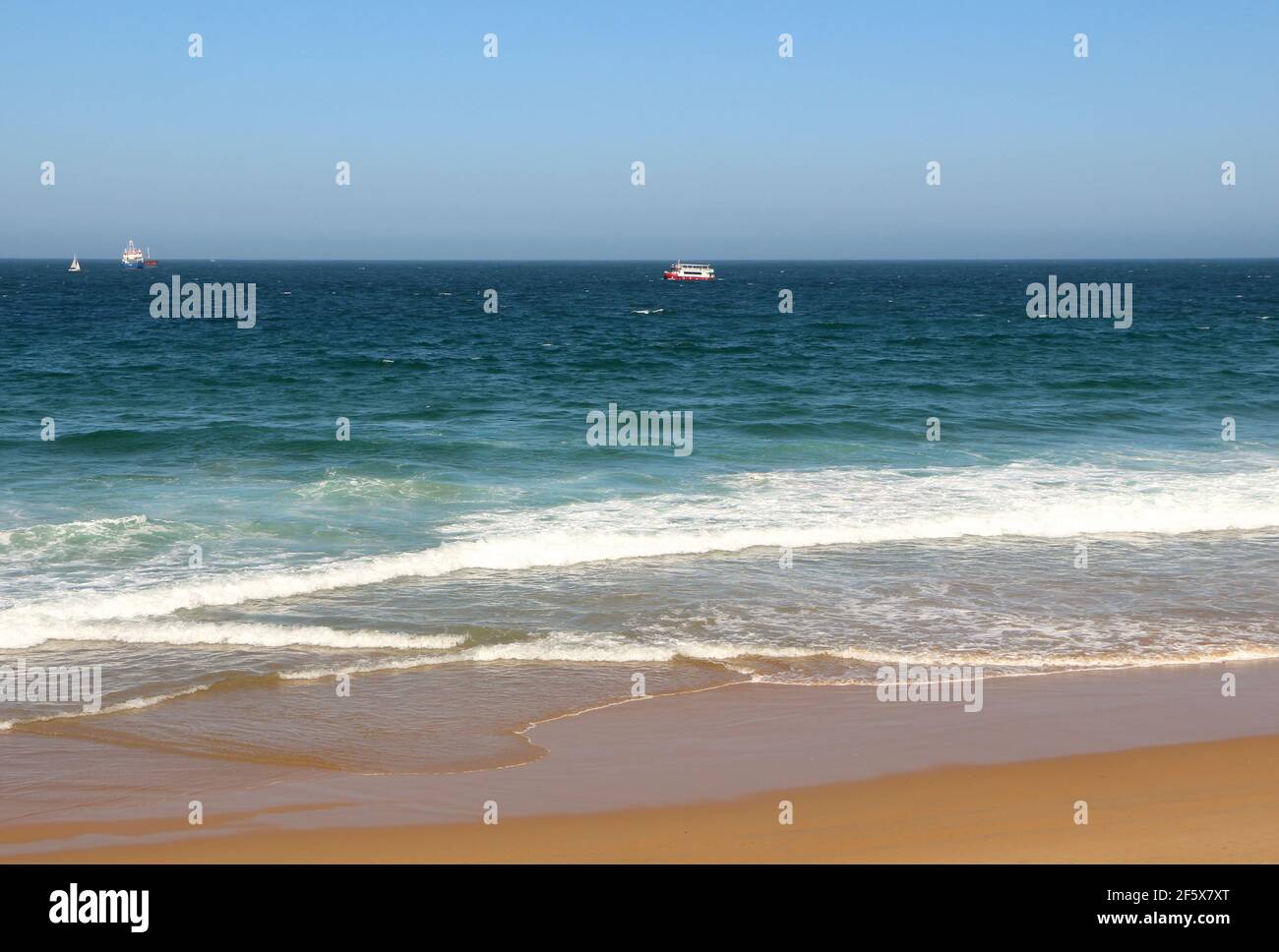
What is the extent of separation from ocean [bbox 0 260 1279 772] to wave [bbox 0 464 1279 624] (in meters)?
0.07

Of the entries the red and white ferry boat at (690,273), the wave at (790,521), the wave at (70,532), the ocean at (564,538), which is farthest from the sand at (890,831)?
the red and white ferry boat at (690,273)

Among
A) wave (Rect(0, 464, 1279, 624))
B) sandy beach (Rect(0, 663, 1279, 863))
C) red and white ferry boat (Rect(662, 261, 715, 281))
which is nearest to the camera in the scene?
sandy beach (Rect(0, 663, 1279, 863))

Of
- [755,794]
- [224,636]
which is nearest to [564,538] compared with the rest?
[224,636]

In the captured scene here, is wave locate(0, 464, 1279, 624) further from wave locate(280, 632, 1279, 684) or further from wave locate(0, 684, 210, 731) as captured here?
wave locate(280, 632, 1279, 684)

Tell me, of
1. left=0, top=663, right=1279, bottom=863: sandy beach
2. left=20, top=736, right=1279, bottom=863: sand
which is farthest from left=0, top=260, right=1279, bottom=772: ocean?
left=20, top=736, right=1279, bottom=863: sand

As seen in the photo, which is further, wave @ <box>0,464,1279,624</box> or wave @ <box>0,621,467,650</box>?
wave @ <box>0,464,1279,624</box>

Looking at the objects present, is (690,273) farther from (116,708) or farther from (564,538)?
(116,708)

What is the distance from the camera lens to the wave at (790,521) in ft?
41.7

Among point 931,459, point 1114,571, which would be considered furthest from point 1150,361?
point 1114,571

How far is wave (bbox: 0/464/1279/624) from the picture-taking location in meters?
12.7

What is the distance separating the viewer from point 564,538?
15.1 m

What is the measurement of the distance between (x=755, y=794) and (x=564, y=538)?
7.78 meters

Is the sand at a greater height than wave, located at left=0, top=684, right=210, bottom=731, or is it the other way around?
wave, located at left=0, top=684, right=210, bottom=731

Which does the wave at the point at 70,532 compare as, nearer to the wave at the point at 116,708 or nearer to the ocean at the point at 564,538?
the ocean at the point at 564,538
